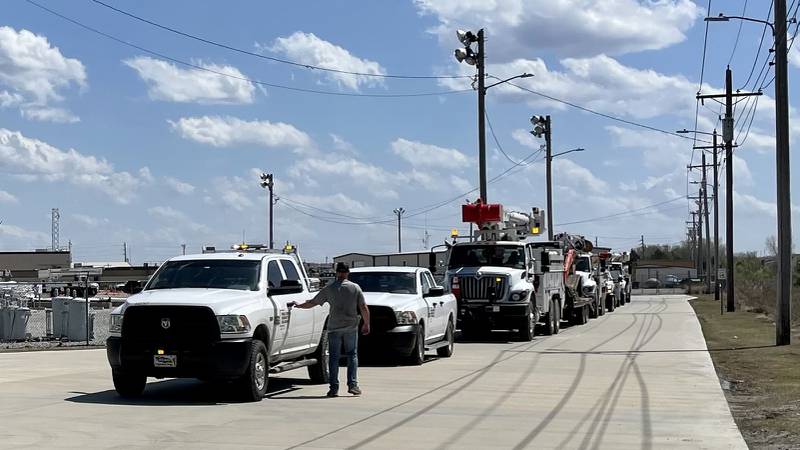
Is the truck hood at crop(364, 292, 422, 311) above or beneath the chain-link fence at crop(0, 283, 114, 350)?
above

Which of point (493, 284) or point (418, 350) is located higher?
point (493, 284)

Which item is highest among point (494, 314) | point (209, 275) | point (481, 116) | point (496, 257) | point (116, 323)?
point (481, 116)

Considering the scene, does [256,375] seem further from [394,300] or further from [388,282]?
[388,282]

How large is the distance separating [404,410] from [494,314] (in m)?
14.3

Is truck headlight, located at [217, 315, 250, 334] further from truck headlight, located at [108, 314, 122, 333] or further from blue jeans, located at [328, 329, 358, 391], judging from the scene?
blue jeans, located at [328, 329, 358, 391]

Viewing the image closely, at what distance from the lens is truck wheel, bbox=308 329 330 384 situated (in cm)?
1568

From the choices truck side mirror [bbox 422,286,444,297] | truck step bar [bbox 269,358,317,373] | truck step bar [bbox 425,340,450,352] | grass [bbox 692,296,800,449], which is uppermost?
truck side mirror [bbox 422,286,444,297]

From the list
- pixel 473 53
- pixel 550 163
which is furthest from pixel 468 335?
pixel 550 163

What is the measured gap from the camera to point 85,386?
15.0 meters

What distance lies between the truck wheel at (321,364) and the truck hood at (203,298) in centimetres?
231

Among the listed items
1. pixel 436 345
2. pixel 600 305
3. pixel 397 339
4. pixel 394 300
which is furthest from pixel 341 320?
pixel 600 305

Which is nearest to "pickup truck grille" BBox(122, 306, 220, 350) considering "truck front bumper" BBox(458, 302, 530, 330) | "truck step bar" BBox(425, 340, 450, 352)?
"truck step bar" BBox(425, 340, 450, 352)

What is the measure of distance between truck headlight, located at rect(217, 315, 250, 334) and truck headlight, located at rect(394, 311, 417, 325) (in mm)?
6525

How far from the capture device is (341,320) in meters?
14.1
